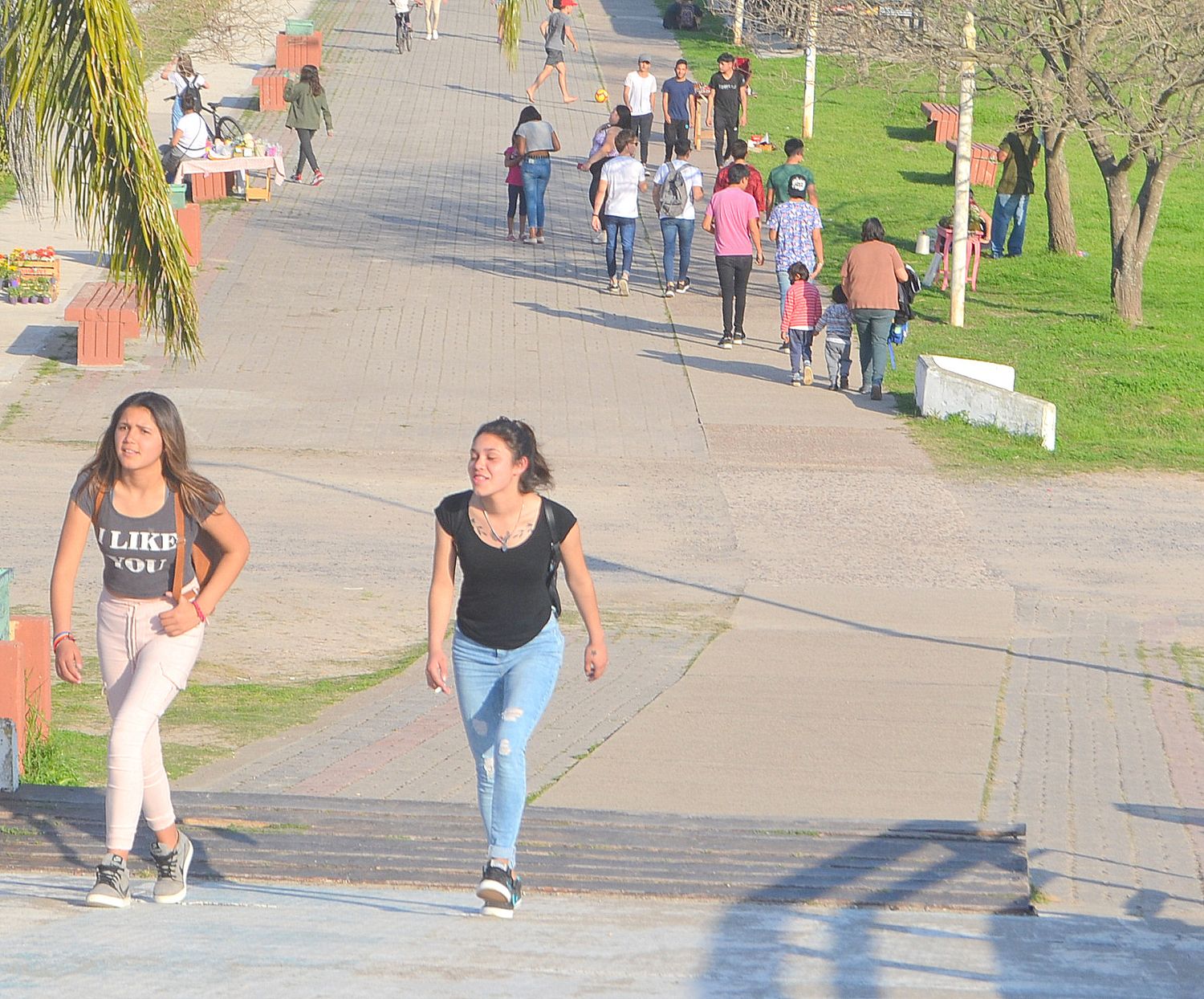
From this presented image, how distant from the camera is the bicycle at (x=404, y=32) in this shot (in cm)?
3484

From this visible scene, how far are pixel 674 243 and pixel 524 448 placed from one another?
13878 millimetres

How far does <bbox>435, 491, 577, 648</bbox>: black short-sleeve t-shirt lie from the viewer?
5039mm

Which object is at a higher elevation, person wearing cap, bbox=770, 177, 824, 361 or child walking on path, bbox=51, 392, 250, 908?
person wearing cap, bbox=770, 177, 824, 361

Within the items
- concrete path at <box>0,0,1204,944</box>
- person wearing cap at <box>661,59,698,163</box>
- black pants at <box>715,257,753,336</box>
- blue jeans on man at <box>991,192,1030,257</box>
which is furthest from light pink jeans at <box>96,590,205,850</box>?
person wearing cap at <box>661,59,698,163</box>

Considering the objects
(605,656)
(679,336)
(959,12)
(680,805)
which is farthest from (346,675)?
(959,12)

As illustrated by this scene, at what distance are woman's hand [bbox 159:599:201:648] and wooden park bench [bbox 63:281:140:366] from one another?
35.4 feet

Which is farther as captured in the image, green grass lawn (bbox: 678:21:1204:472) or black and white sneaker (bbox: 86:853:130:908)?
green grass lawn (bbox: 678:21:1204:472)

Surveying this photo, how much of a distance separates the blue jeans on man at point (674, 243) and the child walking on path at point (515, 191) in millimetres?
2240

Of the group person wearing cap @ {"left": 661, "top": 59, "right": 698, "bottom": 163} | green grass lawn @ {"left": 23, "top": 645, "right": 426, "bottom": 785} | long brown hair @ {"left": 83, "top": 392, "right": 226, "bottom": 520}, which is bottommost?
green grass lawn @ {"left": 23, "top": 645, "right": 426, "bottom": 785}

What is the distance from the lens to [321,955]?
14.1ft

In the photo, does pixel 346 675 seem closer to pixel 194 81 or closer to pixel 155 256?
pixel 155 256

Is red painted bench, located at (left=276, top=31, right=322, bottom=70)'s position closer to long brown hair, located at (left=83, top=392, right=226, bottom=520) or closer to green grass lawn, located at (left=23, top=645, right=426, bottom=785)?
green grass lawn, located at (left=23, top=645, right=426, bottom=785)

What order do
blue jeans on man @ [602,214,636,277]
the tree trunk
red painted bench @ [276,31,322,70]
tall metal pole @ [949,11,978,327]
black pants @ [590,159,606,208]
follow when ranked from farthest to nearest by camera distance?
1. red painted bench @ [276,31,322,70]
2. the tree trunk
3. black pants @ [590,159,606,208]
4. blue jeans on man @ [602,214,636,277]
5. tall metal pole @ [949,11,978,327]

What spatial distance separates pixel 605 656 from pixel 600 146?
15.2 metres
